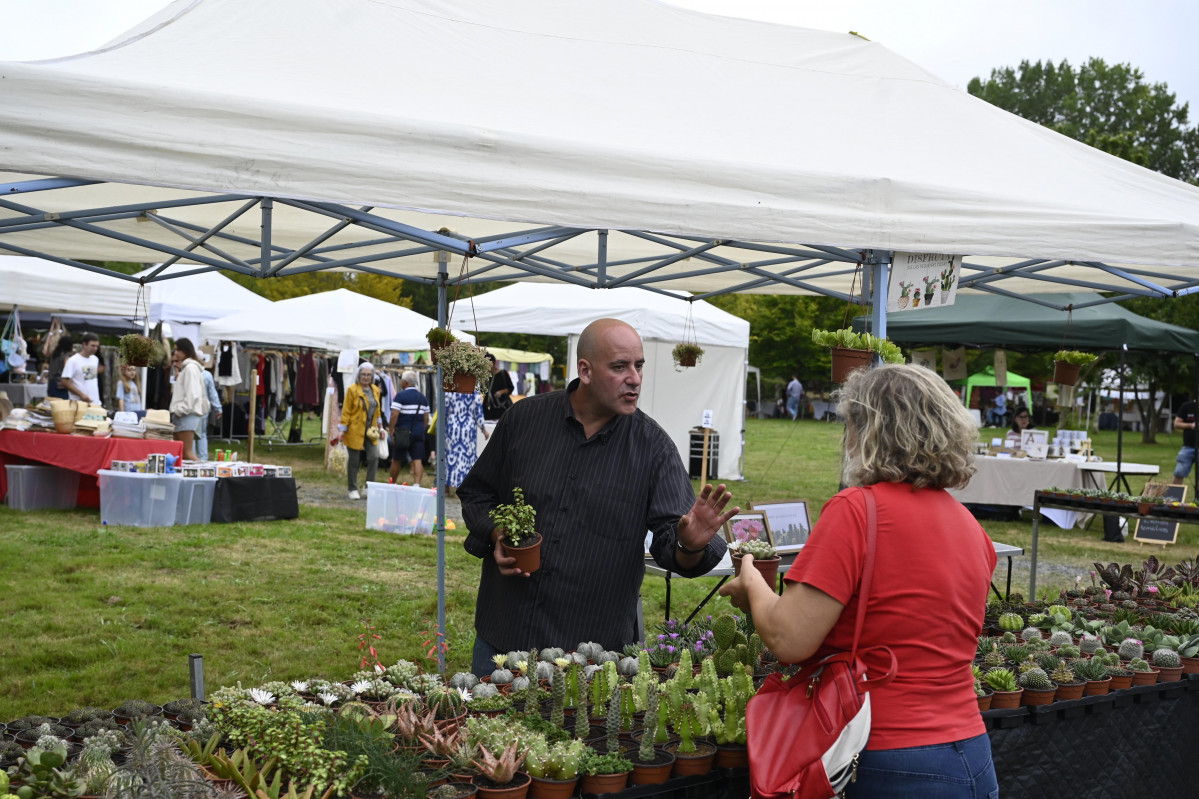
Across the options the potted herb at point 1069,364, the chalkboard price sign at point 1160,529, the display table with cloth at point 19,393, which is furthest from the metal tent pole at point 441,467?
the display table with cloth at point 19,393

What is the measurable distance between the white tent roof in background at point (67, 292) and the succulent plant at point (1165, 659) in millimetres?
9986

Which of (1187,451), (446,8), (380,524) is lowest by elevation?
(380,524)

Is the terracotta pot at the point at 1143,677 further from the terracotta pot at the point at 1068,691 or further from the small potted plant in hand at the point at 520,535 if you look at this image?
the small potted plant in hand at the point at 520,535

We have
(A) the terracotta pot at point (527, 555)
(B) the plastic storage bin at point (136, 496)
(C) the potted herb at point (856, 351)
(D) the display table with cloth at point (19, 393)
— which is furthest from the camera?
(D) the display table with cloth at point (19, 393)

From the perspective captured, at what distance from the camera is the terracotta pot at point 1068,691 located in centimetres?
339

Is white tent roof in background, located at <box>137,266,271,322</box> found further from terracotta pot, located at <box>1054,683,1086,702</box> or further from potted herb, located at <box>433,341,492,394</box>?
terracotta pot, located at <box>1054,683,1086,702</box>

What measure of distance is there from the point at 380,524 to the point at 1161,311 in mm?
23634

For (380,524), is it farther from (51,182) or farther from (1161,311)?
(1161,311)

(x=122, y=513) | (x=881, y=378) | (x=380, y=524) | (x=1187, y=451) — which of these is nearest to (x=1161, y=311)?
(x=1187, y=451)

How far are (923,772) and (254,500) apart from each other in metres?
9.53

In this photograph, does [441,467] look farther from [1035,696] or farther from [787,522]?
[1035,696]

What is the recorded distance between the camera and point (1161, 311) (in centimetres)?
2609

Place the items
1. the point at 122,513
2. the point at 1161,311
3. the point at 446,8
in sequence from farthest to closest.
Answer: the point at 1161,311 < the point at 122,513 < the point at 446,8

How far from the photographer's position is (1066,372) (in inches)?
287
